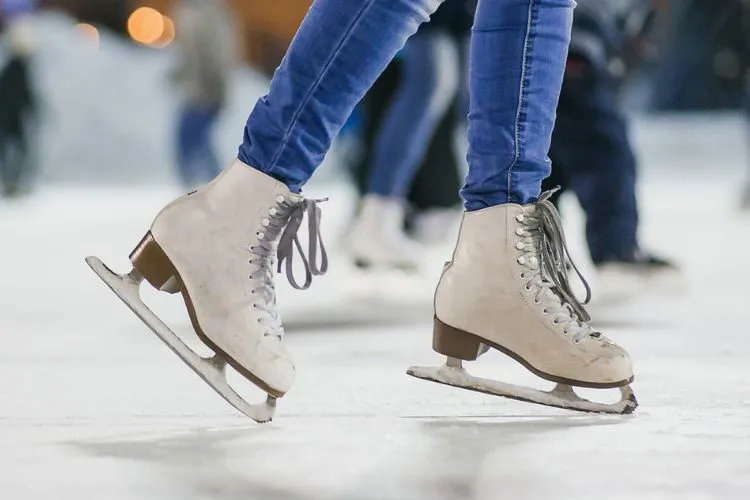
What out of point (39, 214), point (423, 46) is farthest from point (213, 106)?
point (423, 46)

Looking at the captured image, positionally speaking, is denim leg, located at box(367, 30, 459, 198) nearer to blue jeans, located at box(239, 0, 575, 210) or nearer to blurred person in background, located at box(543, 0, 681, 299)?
blurred person in background, located at box(543, 0, 681, 299)

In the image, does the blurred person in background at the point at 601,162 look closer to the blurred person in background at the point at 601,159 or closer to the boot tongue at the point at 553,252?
the blurred person in background at the point at 601,159

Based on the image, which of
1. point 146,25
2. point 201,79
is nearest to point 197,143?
point 201,79

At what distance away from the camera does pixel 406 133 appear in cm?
254

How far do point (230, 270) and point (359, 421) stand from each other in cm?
19

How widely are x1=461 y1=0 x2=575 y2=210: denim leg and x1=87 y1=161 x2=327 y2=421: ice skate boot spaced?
0.19 m

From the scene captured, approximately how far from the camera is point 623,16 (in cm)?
240

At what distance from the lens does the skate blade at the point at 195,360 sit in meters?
1.06

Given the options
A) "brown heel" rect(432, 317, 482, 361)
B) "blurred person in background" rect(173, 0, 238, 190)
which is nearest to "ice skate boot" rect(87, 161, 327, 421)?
"brown heel" rect(432, 317, 482, 361)

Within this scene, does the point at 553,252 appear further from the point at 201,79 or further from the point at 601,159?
the point at 201,79

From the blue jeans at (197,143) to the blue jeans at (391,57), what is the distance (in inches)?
206

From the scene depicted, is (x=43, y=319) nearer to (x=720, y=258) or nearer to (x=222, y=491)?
(x=222, y=491)

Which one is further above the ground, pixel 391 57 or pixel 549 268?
pixel 391 57

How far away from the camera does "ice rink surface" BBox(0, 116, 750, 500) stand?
2.74 feet
